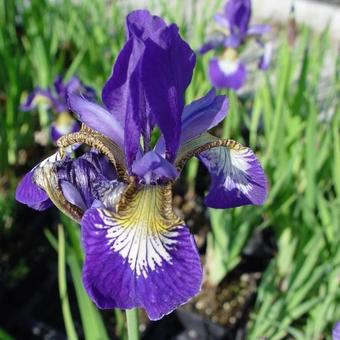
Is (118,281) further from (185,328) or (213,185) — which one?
(185,328)

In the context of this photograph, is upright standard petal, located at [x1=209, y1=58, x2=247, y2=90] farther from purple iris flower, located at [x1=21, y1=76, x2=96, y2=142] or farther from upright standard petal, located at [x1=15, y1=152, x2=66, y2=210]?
upright standard petal, located at [x1=15, y1=152, x2=66, y2=210]

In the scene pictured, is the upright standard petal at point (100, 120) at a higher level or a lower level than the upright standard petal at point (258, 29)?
higher

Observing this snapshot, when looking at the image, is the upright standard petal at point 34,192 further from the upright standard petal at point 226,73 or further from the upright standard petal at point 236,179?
the upright standard petal at point 226,73

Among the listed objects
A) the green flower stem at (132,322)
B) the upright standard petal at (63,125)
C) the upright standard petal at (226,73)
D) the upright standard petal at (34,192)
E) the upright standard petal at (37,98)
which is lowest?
the upright standard petal at (63,125)

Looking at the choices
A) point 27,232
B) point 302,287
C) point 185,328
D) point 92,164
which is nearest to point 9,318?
point 27,232

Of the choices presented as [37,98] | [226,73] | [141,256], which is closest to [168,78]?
[141,256]

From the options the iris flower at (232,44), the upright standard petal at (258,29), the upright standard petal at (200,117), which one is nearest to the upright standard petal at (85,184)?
the upright standard petal at (200,117)

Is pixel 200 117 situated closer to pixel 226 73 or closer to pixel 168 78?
pixel 168 78
